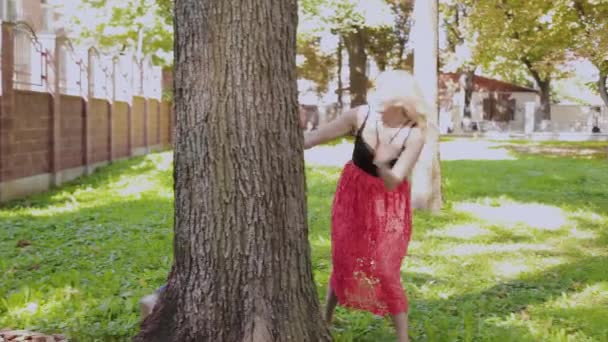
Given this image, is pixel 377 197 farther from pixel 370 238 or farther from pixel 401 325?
pixel 401 325

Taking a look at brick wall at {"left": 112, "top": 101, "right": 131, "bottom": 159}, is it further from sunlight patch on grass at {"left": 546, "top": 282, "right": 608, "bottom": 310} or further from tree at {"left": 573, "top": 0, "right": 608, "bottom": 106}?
sunlight patch on grass at {"left": 546, "top": 282, "right": 608, "bottom": 310}

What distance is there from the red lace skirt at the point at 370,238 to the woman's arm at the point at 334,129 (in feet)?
0.67

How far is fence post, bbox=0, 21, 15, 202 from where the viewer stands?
12453 millimetres

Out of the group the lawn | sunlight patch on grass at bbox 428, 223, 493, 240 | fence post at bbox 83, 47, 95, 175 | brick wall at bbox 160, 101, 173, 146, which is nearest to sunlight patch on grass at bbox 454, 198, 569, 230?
the lawn

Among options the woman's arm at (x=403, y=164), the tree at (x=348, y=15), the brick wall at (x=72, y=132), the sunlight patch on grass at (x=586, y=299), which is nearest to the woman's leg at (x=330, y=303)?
the woman's arm at (x=403, y=164)

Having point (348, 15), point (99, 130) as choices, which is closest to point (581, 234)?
point (99, 130)

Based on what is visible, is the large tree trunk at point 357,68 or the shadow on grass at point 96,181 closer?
the shadow on grass at point 96,181

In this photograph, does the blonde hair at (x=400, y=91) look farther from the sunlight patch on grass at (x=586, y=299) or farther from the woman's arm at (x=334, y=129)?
the sunlight patch on grass at (x=586, y=299)

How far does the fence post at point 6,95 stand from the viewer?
40.9ft

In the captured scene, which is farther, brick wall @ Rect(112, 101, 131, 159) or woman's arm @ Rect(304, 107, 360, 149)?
brick wall @ Rect(112, 101, 131, 159)

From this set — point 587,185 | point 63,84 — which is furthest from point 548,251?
point 63,84

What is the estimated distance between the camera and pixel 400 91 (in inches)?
178

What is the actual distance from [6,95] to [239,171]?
9.53 metres

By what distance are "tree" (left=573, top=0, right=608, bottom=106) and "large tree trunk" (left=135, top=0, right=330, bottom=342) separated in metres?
17.2
